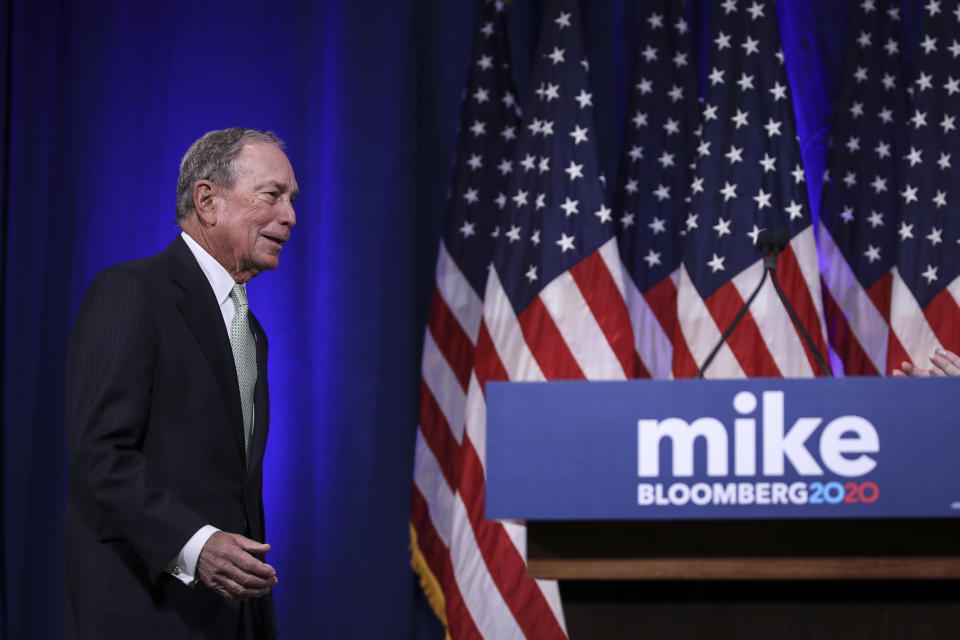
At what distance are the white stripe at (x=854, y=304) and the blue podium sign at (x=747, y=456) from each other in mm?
2541

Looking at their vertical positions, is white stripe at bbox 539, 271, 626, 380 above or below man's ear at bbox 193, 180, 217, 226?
below

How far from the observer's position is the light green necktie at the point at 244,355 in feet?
6.89

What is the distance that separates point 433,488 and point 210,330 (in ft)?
6.37

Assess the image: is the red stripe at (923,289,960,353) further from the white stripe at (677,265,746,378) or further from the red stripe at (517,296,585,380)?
the red stripe at (517,296,585,380)

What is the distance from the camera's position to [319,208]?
3.94m

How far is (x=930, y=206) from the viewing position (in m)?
3.57

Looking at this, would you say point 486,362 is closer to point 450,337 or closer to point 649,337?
point 450,337

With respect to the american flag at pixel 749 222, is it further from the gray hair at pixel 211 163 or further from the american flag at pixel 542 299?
the gray hair at pixel 211 163

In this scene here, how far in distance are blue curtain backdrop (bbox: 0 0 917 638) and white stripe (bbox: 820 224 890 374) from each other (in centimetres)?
39

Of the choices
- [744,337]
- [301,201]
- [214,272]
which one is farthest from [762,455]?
[301,201]

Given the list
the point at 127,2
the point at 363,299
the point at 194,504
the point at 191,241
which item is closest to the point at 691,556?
the point at 194,504

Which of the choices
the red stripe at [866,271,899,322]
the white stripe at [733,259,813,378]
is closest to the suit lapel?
the white stripe at [733,259,813,378]

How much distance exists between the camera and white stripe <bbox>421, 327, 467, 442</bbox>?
12.5ft

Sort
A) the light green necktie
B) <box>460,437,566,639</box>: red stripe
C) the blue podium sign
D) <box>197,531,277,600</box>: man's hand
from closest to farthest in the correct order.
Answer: the blue podium sign < <box>197,531,277,600</box>: man's hand < the light green necktie < <box>460,437,566,639</box>: red stripe
